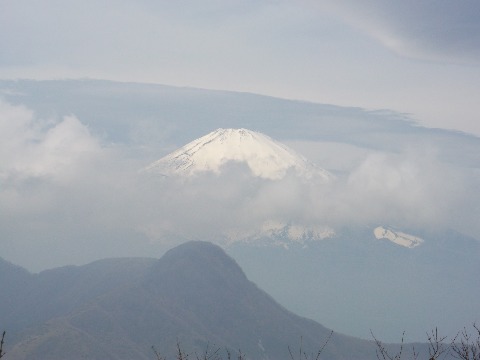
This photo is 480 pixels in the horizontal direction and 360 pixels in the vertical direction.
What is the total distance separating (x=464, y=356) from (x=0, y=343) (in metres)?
21.5

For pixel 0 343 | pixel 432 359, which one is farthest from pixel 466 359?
pixel 0 343

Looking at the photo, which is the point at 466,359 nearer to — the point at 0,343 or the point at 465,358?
the point at 465,358

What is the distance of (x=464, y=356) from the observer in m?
32.9

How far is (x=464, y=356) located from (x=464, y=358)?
0.57 feet

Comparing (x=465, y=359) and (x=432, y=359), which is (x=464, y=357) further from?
(x=432, y=359)

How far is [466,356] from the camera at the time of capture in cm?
3216

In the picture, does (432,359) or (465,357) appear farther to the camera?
(465,357)

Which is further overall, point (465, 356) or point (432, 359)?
point (465, 356)

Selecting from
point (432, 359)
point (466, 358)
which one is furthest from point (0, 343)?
point (466, 358)

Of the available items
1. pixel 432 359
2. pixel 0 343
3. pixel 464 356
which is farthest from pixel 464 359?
pixel 0 343

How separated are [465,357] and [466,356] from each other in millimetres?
186

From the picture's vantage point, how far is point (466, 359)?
31.8 meters

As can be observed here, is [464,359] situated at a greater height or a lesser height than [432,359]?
lesser

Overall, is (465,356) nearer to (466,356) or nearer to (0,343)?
(466,356)
